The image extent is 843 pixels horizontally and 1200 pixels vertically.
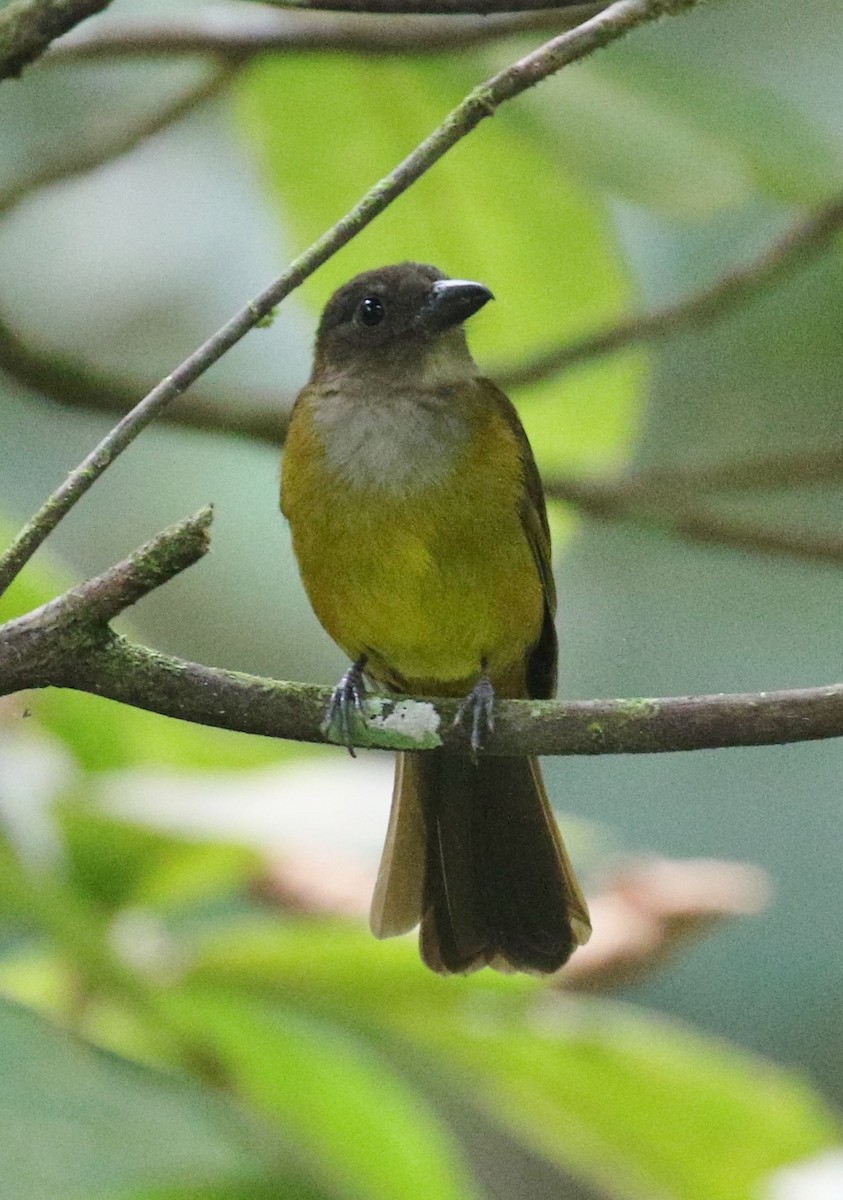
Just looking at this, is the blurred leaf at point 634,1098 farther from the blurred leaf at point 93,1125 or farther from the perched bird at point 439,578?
the blurred leaf at point 93,1125

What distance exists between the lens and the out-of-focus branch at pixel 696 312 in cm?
301

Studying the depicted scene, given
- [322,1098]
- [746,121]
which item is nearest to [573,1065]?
[322,1098]

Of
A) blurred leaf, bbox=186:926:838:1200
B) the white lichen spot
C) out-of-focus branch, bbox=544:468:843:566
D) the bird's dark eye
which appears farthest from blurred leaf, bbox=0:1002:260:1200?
the bird's dark eye

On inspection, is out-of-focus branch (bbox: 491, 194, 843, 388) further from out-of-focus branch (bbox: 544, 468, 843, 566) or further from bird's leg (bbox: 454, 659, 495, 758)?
bird's leg (bbox: 454, 659, 495, 758)

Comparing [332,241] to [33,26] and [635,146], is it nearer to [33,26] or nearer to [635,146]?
[33,26]

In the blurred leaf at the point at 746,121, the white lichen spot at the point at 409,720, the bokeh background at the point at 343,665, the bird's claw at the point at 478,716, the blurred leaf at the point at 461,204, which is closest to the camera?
the bird's claw at the point at 478,716

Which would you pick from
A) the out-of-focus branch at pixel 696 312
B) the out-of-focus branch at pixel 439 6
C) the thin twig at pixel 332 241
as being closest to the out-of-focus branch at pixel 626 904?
the thin twig at pixel 332 241

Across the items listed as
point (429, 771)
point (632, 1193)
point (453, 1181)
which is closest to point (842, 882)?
point (429, 771)

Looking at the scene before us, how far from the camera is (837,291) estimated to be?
4.21 metres

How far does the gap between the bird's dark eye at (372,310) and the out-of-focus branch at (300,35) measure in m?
0.48

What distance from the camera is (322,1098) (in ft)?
7.66

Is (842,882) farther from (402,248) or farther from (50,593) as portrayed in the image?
(50,593)

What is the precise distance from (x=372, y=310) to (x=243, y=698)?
5.12 ft

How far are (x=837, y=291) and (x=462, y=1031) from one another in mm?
2419
